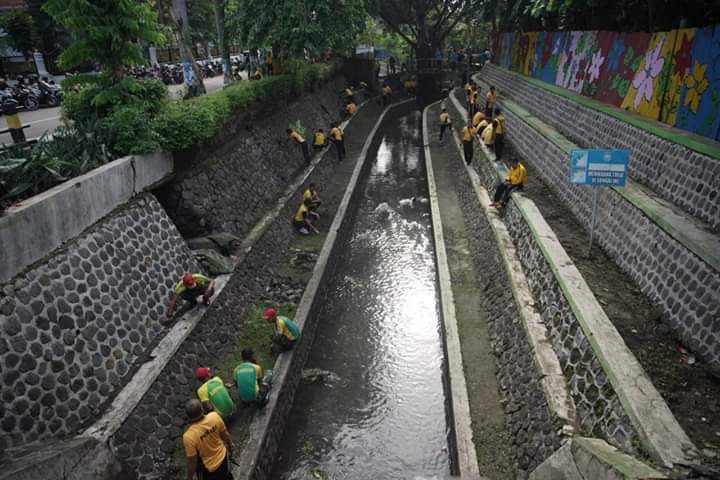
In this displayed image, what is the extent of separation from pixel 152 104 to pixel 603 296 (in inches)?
400

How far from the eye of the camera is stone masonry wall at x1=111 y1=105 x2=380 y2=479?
22.0 ft

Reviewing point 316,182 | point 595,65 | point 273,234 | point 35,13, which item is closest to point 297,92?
point 316,182

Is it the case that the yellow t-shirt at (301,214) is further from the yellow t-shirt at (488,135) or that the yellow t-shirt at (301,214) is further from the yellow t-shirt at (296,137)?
the yellow t-shirt at (488,135)

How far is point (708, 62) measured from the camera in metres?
9.62

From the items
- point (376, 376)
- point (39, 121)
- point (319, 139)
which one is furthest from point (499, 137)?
point (39, 121)

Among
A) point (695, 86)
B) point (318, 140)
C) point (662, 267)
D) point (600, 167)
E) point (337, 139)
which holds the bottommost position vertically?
point (337, 139)

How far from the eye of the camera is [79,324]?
7.14 m

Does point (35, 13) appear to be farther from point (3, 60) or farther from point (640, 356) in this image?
point (640, 356)

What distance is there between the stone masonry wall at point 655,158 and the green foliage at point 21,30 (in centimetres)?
3329

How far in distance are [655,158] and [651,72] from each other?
371 centimetres

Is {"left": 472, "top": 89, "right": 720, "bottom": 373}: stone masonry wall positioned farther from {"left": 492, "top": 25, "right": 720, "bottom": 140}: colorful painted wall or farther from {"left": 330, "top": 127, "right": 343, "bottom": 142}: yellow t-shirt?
{"left": 330, "top": 127, "right": 343, "bottom": 142}: yellow t-shirt

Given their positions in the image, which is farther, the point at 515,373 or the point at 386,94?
the point at 386,94

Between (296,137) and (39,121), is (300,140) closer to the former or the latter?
(296,137)

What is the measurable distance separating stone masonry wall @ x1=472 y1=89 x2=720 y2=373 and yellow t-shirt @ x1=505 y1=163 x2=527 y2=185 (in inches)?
48.1
